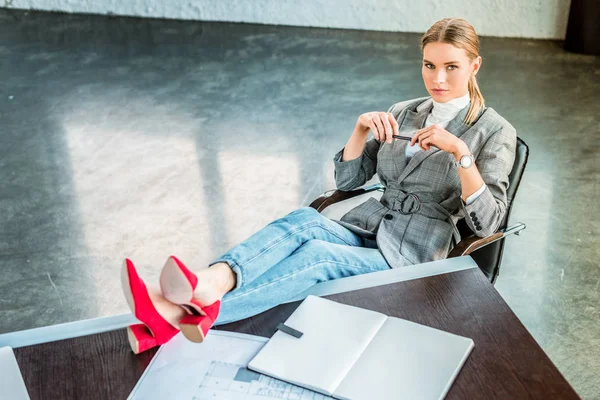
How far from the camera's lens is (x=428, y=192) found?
2338mm

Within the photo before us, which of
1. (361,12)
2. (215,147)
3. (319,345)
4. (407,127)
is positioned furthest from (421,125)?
(361,12)

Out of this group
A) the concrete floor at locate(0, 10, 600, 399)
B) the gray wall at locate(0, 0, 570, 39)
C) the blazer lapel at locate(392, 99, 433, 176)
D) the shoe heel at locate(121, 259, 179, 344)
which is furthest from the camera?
the gray wall at locate(0, 0, 570, 39)

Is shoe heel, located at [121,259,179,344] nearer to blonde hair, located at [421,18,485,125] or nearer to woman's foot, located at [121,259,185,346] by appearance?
woman's foot, located at [121,259,185,346]

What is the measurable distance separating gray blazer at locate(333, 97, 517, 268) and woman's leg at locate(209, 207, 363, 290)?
140mm

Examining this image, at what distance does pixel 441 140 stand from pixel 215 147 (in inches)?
99.8

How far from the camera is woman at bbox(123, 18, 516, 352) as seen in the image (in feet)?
6.00

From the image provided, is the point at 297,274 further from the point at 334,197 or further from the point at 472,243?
the point at 334,197

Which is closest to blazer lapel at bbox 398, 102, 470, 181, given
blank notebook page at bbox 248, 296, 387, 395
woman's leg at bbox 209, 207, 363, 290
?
woman's leg at bbox 209, 207, 363, 290

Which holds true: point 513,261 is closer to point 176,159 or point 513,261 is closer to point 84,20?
point 176,159

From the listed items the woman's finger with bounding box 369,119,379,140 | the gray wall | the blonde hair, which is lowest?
the gray wall

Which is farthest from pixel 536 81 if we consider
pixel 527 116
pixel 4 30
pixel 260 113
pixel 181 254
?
pixel 4 30

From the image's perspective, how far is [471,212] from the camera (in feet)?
6.90

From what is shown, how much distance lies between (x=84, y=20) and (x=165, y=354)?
6.32 meters

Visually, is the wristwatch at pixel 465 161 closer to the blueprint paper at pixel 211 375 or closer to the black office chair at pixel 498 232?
the black office chair at pixel 498 232
